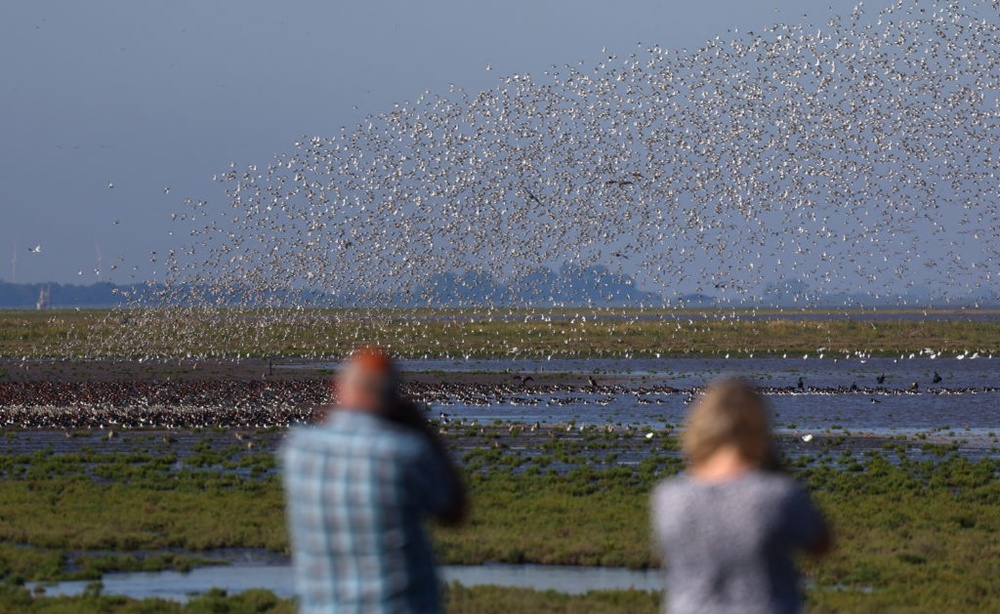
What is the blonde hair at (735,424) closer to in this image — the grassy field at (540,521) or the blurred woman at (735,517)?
the blurred woman at (735,517)

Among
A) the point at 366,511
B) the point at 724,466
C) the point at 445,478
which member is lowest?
the point at 366,511

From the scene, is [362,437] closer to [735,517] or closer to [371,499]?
[371,499]

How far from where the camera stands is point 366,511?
6312 millimetres

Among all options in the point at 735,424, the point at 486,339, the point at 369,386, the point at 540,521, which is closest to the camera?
the point at 735,424

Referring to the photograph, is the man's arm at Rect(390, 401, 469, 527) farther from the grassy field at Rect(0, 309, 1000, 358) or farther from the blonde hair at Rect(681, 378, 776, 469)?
the grassy field at Rect(0, 309, 1000, 358)

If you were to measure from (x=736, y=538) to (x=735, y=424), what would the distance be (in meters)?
0.43

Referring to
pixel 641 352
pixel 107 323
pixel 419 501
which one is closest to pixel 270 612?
pixel 419 501

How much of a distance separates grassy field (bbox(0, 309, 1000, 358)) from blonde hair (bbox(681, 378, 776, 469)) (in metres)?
80.2

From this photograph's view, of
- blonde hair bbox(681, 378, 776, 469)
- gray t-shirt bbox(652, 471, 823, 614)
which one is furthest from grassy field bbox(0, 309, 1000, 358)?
blonde hair bbox(681, 378, 776, 469)

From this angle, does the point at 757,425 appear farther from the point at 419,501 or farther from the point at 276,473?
the point at 276,473

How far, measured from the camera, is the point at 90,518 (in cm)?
2078

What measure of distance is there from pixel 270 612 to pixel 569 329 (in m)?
103

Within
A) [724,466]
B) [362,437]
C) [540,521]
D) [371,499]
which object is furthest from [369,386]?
[540,521]

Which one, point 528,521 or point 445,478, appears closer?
point 445,478
